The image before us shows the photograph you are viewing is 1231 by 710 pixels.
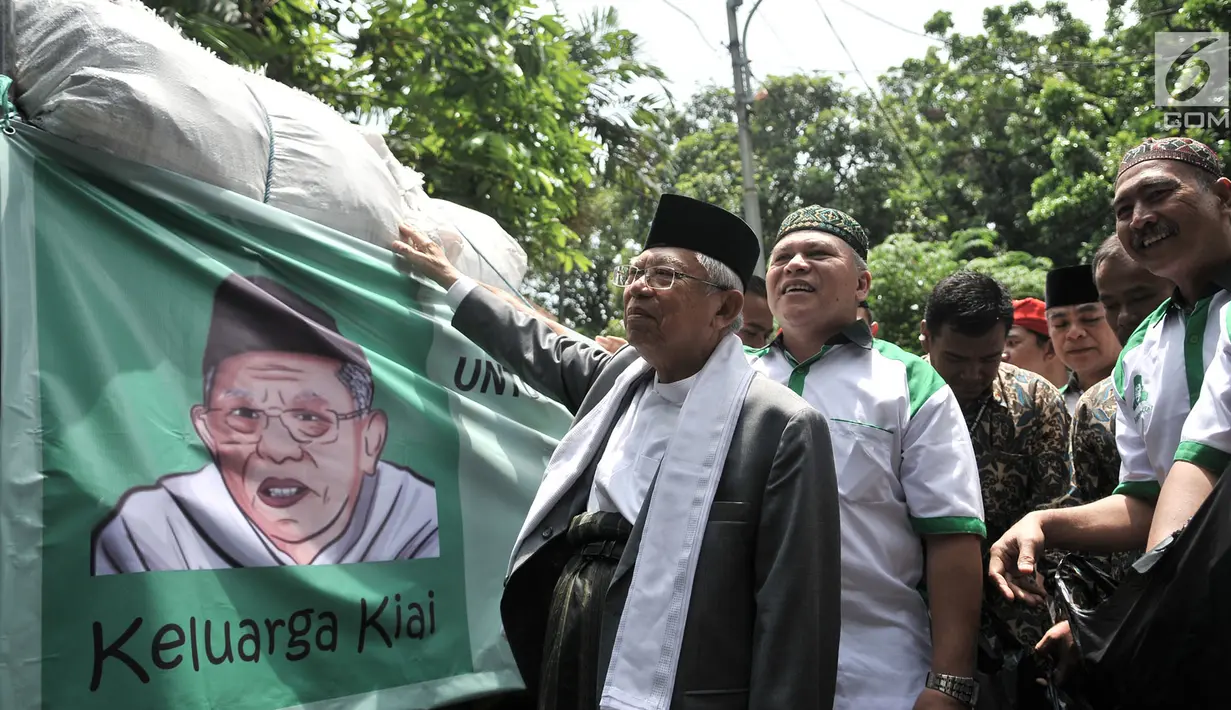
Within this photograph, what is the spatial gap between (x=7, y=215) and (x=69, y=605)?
834 millimetres

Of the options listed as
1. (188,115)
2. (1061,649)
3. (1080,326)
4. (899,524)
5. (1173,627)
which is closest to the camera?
(1173,627)

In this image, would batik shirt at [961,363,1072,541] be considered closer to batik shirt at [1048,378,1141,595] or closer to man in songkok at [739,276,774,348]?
batik shirt at [1048,378,1141,595]

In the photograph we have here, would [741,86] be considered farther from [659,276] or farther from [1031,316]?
[659,276]

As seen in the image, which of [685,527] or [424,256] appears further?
[424,256]

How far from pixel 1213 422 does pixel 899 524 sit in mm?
712

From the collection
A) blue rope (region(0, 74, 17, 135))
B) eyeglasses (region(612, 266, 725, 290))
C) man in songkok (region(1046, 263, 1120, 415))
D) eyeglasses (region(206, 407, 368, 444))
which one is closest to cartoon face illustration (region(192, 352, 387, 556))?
eyeglasses (region(206, 407, 368, 444))

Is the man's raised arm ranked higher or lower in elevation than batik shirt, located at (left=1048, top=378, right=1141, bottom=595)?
higher

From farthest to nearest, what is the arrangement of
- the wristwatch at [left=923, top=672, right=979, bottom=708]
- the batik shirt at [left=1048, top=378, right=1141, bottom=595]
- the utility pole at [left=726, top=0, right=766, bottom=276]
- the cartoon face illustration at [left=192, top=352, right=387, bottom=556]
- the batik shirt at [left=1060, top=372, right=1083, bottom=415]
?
1. the utility pole at [left=726, top=0, right=766, bottom=276]
2. the batik shirt at [left=1060, top=372, right=1083, bottom=415]
3. the batik shirt at [left=1048, top=378, right=1141, bottom=595]
4. the cartoon face illustration at [left=192, top=352, right=387, bottom=556]
5. the wristwatch at [left=923, top=672, right=979, bottom=708]

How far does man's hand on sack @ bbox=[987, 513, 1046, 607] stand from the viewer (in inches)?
87.1

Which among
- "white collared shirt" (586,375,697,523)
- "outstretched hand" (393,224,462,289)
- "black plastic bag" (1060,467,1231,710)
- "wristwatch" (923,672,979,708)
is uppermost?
"outstretched hand" (393,224,462,289)

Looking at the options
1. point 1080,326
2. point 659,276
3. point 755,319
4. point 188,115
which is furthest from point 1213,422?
point 755,319

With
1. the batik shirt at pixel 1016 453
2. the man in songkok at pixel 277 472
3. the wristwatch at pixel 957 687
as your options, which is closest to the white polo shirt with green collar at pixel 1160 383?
the wristwatch at pixel 957 687

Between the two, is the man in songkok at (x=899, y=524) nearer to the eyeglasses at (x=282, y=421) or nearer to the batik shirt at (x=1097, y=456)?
the batik shirt at (x=1097, y=456)

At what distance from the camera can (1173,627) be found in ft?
6.03
